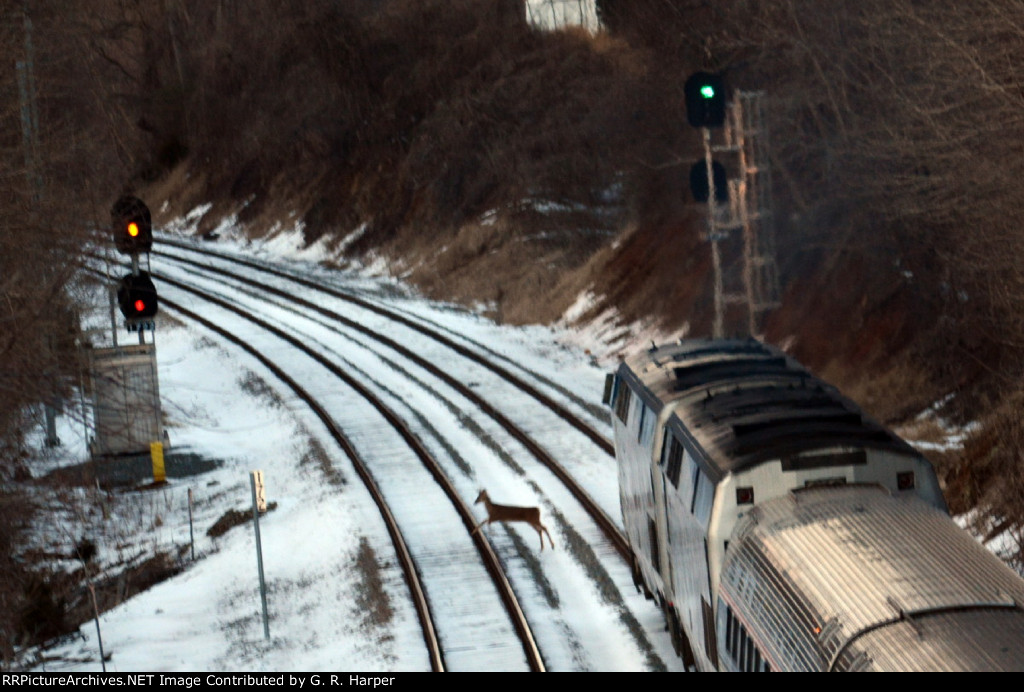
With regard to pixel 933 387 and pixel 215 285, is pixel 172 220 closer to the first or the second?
pixel 215 285

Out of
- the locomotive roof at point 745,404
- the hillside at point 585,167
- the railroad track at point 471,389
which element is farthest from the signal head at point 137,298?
the locomotive roof at point 745,404

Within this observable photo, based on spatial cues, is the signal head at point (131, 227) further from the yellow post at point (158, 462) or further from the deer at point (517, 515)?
the deer at point (517, 515)

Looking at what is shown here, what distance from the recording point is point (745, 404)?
1214 centimetres

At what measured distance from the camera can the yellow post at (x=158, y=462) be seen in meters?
22.9

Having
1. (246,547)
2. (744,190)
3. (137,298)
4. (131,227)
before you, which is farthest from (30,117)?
(744,190)

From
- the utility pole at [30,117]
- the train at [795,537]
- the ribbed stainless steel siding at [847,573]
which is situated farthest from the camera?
the utility pole at [30,117]

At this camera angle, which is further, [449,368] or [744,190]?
[449,368]

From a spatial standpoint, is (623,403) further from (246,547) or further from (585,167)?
(585,167)

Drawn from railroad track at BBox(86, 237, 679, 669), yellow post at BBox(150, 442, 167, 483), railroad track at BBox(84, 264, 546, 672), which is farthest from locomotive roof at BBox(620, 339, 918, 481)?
yellow post at BBox(150, 442, 167, 483)

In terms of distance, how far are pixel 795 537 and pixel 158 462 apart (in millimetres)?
16026

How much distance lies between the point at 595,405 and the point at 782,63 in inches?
359

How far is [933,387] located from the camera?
21375mm

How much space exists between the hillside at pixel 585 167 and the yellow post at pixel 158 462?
2.54 m

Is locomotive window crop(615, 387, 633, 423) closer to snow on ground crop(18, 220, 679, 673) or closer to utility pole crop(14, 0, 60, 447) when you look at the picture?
snow on ground crop(18, 220, 679, 673)
